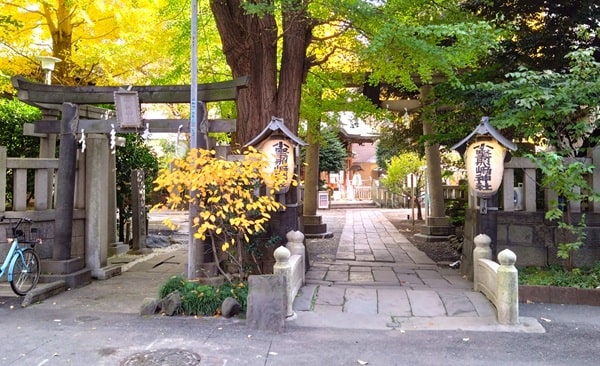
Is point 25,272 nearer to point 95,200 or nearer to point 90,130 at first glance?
point 95,200

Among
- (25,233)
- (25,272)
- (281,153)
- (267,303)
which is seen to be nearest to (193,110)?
(281,153)

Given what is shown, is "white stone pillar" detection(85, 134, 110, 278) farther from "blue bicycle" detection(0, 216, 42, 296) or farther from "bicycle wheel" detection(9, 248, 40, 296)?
"bicycle wheel" detection(9, 248, 40, 296)

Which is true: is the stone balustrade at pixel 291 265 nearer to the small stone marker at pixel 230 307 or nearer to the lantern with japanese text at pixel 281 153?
the small stone marker at pixel 230 307

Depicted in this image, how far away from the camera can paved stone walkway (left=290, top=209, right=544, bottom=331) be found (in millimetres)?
6508

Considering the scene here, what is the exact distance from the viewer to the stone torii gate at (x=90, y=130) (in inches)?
317

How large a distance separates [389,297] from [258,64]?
17.3ft

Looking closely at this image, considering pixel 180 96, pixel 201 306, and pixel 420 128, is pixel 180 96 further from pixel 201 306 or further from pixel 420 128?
pixel 420 128

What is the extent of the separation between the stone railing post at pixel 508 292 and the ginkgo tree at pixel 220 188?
339 cm

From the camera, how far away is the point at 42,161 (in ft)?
29.2

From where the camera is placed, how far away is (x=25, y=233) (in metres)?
8.59

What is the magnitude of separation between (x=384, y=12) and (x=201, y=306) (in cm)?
565

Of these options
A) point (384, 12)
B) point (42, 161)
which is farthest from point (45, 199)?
point (384, 12)

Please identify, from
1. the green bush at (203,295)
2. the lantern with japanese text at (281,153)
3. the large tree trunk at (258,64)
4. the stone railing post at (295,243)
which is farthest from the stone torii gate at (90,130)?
the stone railing post at (295,243)

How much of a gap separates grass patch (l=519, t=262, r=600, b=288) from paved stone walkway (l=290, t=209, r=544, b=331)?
38.2 inches
